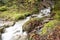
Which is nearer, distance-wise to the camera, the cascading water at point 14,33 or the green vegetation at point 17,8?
the cascading water at point 14,33

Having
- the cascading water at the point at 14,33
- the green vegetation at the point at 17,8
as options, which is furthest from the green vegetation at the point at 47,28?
the green vegetation at the point at 17,8

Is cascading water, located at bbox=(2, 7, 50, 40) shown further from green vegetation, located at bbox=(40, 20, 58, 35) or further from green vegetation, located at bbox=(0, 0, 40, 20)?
green vegetation, located at bbox=(0, 0, 40, 20)

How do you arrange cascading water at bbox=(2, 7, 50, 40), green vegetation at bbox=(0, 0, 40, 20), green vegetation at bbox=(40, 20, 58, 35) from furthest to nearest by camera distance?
green vegetation at bbox=(0, 0, 40, 20) → cascading water at bbox=(2, 7, 50, 40) → green vegetation at bbox=(40, 20, 58, 35)

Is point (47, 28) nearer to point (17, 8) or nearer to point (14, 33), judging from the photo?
point (14, 33)

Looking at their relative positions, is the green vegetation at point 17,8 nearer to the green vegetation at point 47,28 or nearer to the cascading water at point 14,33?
the cascading water at point 14,33

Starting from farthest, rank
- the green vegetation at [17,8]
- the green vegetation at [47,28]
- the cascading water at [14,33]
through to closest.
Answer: the green vegetation at [17,8], the cascading water at [14,33], the green vegetation at [47,28]

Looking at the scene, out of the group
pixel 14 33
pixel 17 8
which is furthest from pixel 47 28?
pixel 17 8

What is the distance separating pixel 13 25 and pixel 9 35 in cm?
194

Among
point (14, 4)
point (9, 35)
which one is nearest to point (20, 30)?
point (9, 35)

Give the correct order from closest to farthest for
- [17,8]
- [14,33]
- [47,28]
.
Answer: [47,28] → [14,33] → [17,8]

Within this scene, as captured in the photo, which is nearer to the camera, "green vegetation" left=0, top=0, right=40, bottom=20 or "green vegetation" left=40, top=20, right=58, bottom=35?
"green vegetation" left=40, top=20, right=58, bottom=35

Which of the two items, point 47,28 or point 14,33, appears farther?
point 14,33

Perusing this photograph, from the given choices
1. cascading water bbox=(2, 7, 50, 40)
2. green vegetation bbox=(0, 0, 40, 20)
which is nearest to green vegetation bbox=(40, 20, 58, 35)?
cascading water bbox=(2, 7, 50, 40)

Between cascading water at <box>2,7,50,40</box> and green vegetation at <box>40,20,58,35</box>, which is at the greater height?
green vegetation at <box>40,20,58,35</box>
